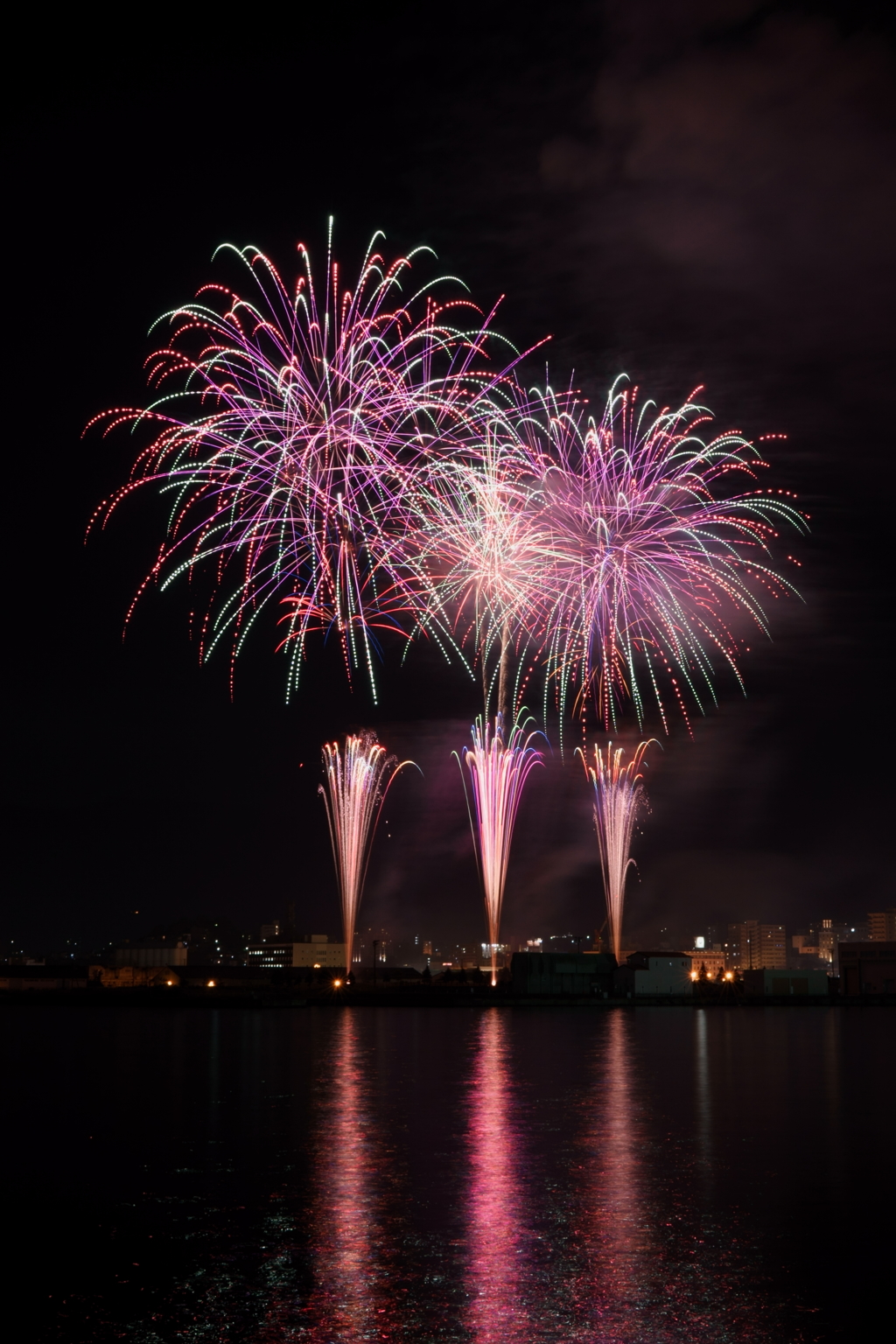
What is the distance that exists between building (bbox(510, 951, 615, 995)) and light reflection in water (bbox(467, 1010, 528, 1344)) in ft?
241

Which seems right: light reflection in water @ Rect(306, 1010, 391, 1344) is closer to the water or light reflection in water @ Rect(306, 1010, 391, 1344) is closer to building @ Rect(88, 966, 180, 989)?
the water

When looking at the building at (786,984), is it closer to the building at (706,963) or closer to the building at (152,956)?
the building at (706,963)

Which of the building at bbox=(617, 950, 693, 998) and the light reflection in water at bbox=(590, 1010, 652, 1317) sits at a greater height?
the light reflection in water at bbox=(590, 1010, 652, 1317)

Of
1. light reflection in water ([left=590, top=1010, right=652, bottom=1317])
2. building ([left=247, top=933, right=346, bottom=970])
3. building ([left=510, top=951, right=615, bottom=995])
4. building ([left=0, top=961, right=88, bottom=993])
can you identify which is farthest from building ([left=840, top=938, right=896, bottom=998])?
light reflection in water ([left=590, top=1010, right=652, bottom=1317])

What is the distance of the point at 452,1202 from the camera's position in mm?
19250

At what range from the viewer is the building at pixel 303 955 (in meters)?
168

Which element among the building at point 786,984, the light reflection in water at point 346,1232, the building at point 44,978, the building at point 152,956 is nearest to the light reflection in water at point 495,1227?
the light reflection in water at point 346,1232

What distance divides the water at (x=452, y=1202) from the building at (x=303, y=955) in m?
128

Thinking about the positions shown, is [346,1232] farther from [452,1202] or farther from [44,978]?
[44,978]

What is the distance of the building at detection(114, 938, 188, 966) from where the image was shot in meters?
176

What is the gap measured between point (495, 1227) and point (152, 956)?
6670 inches

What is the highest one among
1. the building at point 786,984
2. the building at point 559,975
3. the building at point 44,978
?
the building at point 559,975

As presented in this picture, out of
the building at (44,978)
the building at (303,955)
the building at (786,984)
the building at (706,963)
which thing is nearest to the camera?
the building at (786,984)

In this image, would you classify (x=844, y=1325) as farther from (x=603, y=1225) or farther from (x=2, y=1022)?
(x=2, y=1022)
